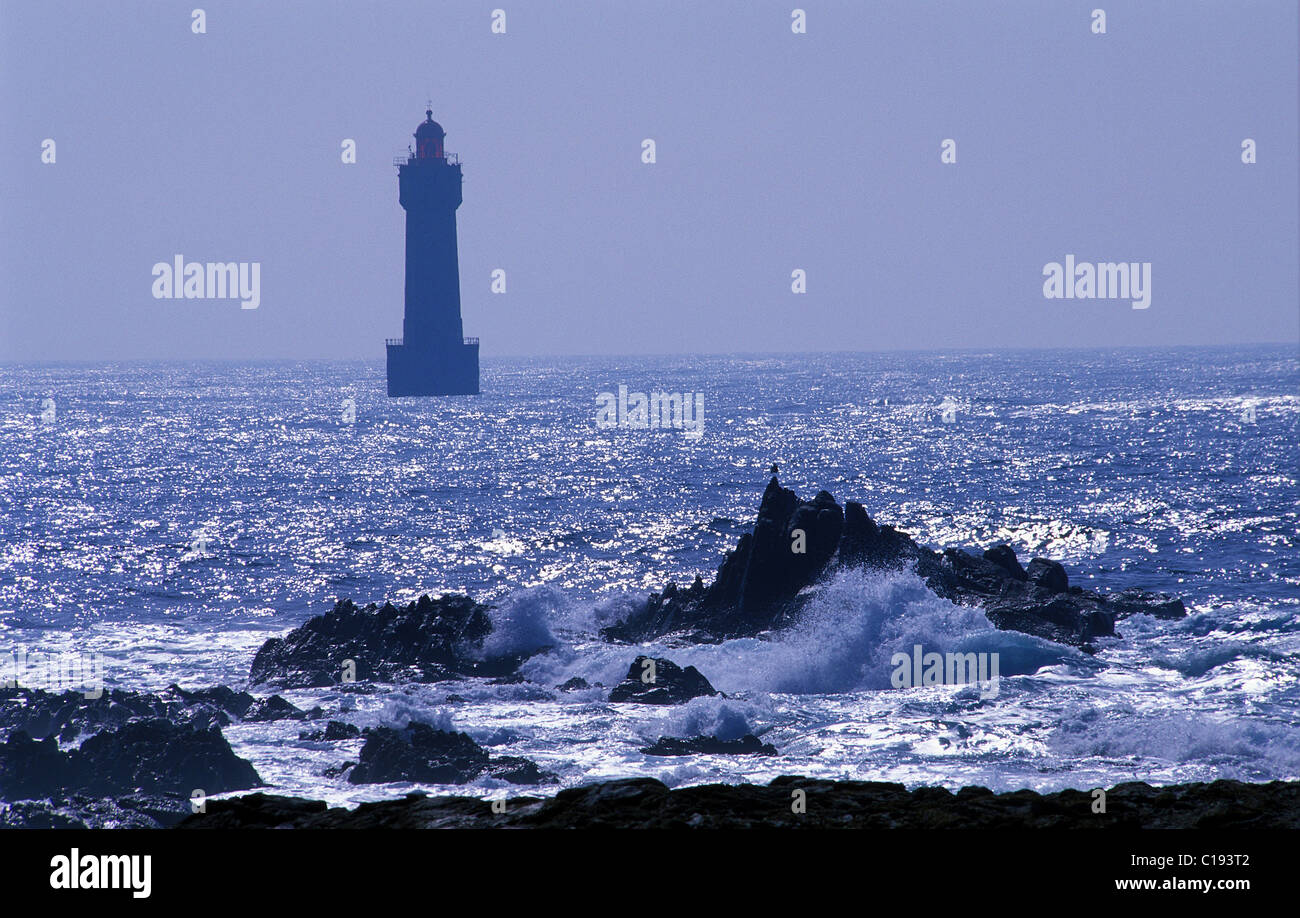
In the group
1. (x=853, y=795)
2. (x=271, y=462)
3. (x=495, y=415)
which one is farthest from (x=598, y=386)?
(x=853, y=795)

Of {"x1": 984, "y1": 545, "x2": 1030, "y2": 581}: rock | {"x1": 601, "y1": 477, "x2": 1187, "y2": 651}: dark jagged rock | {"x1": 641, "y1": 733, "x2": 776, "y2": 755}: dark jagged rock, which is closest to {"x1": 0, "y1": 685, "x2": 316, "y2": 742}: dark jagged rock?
{"x1": 641, "y1": 733, "x2": 776, "y2": 755}: dark jagged rock

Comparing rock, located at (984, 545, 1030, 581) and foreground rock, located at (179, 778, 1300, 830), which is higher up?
foreground rock, located at (179, 778, 1300, 830)

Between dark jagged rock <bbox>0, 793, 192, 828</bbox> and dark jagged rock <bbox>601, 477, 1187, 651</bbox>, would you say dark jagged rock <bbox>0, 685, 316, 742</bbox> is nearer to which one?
dark jagged rock <bbox>0, 793, 192, 828</bbox>

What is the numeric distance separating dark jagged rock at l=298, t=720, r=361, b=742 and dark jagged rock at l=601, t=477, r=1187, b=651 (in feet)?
32.5

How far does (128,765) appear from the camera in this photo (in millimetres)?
20109

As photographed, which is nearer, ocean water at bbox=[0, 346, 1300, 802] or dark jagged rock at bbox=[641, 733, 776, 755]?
dark jagged rock at bbox=[641, 733, 776, 755]

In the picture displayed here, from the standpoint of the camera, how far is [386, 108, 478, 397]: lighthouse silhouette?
4158 inches

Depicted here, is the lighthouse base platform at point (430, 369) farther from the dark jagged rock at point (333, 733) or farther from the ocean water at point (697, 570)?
the dark jagged rock at point (333, 733)

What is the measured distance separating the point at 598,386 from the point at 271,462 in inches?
4415

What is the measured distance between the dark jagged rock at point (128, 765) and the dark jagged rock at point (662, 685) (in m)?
8.13

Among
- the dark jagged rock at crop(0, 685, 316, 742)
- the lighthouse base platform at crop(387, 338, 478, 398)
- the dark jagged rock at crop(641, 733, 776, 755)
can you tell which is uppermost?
the lighthouse base platform at crop(387, 338, 478, 398)

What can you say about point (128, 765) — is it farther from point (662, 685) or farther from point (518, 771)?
point (662, 685)
